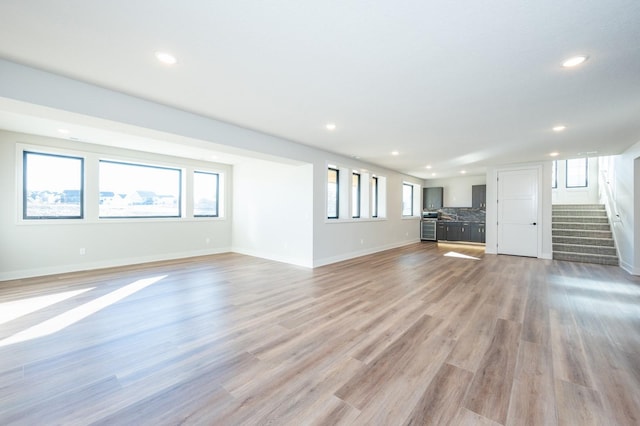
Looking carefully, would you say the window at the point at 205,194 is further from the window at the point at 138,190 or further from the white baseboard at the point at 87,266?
the white baseboard at the point at 87,266

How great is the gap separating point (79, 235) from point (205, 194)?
9.48ft

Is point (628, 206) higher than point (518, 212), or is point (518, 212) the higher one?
point (628, 206)

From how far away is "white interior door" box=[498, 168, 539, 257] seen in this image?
7039mm

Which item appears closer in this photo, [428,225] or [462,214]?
[462,214]

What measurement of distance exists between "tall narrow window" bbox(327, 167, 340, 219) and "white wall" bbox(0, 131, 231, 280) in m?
3.46

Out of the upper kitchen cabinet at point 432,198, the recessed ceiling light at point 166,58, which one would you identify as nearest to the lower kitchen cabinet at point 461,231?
the upper kitchen cabinet at point 432,198

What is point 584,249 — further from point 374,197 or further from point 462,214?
point 374,197

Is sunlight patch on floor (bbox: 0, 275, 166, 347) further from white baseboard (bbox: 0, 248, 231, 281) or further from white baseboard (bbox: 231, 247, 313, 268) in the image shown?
white baseboard (bbox: 231, 247, 313, 268)

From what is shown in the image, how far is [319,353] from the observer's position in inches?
90.8

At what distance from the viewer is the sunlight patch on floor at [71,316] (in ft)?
8.37

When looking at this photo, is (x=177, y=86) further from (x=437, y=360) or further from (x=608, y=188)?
(x=608, y=188)

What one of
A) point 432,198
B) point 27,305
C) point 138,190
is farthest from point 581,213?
point 27,305

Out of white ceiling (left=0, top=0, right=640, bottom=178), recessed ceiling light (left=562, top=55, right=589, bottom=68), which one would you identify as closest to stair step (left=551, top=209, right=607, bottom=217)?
white ceiling (left=0, top=0, right=640, bottom=178)

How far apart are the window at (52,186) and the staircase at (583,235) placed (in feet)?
36.5
